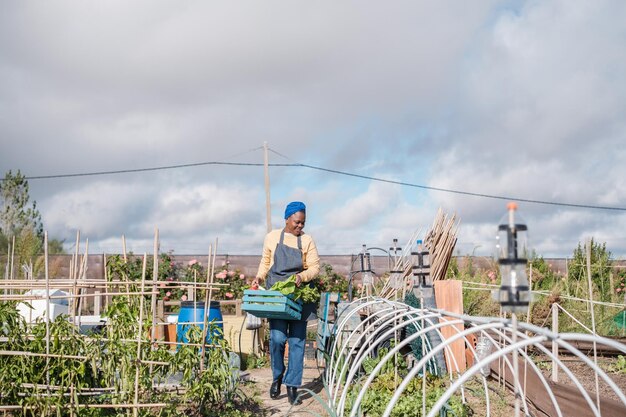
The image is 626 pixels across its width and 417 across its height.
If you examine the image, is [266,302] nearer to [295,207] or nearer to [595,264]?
[295,207]

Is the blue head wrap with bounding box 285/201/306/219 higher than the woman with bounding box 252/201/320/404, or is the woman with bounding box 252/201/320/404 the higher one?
the blue head wrap with bounding box 285/201/306/219

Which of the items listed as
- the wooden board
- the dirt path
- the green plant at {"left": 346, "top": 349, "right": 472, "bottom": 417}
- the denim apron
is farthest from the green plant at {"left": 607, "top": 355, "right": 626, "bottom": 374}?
the denim apron

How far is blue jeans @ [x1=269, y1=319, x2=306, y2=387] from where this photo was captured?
18.8ft

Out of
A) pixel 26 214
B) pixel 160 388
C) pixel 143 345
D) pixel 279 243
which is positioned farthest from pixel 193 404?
pixel 26 214

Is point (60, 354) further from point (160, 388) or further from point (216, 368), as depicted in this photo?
point (216, 368)

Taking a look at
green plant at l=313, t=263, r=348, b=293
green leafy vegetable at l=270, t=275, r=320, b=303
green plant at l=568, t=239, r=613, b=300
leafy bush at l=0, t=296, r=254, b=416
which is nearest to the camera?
leafy bush at l=0, t=296, r=254, b=416

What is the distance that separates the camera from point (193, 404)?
196 inches

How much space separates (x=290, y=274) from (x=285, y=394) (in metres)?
1.23

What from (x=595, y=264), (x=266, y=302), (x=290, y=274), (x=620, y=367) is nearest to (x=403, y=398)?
(x=266, y=302)

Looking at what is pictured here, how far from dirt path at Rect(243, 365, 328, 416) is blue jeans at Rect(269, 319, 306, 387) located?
0.18 meters

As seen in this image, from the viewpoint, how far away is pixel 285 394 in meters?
6.29

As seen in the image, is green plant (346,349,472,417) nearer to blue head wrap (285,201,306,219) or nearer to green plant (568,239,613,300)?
blue head wrap (285,201,306,219)

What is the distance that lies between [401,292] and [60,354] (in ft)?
13.5

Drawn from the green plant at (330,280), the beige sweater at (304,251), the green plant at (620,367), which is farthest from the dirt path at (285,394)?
the green plant at (330,280)
